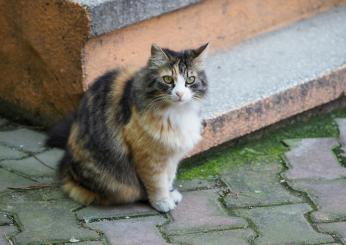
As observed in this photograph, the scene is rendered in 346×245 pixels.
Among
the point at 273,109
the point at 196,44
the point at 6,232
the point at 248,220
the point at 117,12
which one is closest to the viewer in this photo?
the point at 6,232

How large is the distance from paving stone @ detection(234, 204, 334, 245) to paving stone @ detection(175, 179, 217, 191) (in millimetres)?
312

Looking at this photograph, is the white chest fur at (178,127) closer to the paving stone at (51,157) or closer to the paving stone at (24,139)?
the paving stone at (51,157)

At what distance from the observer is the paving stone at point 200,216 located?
4.18 m

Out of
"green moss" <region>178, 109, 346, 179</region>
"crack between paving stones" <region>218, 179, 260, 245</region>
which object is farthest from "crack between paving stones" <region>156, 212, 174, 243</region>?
"green moss" <region>178, 109, 346, 179</region>

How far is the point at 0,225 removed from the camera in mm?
4082

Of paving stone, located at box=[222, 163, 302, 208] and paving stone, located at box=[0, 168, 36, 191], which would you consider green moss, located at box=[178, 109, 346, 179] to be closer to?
paving stone, located at box=[222, 163, 302, 208]

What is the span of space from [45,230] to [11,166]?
2.42ft

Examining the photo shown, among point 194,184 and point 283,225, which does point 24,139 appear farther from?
point 283,225

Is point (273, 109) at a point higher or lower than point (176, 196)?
higher

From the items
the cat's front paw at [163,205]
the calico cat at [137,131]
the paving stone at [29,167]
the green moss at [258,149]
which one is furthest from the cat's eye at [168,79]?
the paving stone at [29,167]

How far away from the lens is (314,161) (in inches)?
193

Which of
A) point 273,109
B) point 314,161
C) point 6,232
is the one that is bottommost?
point 6,232

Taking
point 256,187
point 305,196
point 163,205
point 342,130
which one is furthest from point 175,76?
point 342,130

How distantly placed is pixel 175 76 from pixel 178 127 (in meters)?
0.28
